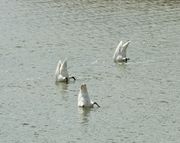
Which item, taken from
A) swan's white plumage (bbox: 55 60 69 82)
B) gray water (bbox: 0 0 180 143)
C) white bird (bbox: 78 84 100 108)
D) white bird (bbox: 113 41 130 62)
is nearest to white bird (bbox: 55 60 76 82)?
swan's white plumage (bbox: 55 60 69 82)

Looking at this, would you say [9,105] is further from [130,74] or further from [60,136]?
[130,74]

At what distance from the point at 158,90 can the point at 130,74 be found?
13.4 ft

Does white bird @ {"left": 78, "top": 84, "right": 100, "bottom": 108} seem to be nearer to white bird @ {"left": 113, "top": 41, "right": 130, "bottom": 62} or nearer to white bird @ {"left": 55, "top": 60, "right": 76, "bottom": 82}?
white bird @ {"left": 55, "top": 60, "right": 76, "bottom": 82}

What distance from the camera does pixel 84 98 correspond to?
36688 mm

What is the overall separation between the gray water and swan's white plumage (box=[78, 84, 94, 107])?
365 millimetres

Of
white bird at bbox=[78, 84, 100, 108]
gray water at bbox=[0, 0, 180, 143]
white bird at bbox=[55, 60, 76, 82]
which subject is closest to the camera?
gray water at bbox=[0, 0, 180, 143]

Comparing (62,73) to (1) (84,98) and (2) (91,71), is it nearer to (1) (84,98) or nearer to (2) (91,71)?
(2) (91,71)

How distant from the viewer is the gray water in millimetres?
33781

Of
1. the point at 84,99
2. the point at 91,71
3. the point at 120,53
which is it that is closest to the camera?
the point at 84,99

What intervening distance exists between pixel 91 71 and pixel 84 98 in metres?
7.66

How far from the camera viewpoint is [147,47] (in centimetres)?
5028

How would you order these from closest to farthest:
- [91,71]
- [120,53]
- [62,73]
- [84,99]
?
[84,99]
[62,73]
[91,71]
[120,53]

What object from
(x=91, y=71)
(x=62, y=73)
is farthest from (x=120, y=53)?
(x=62, y=73)

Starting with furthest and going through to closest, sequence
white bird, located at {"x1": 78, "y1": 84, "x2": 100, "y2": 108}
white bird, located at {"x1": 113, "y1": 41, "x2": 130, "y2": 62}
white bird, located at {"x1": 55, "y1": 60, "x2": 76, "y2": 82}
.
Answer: white bird, located at {"x1": 113, "y1": 41, "x2": 130, "y2": 62} < white bird, located at {"x1": 55, "y1": 60, "x2": 76, "y2": 82} < white bird, located at {"x1": 78, "y1": 84, "x2": 100, "y2": 108}
